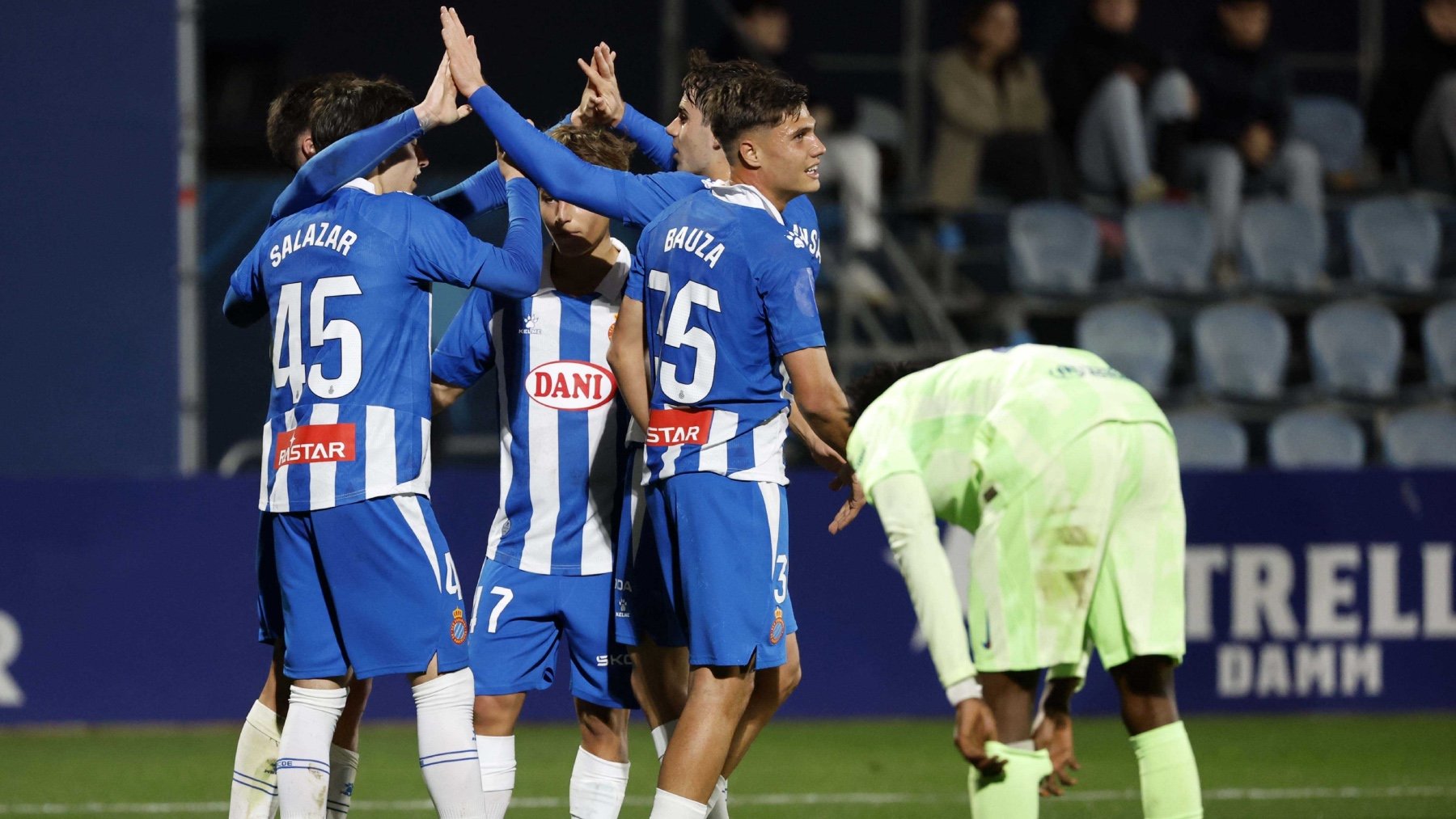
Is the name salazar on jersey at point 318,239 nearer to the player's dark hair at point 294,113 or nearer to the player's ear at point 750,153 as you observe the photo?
the player's dark hair at point 294,113

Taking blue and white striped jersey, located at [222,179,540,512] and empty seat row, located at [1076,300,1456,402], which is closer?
blue and white striped jersey, located at [222,179,540,512]

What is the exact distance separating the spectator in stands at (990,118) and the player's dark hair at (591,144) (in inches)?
255

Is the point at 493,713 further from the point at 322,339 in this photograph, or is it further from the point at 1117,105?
the point at 1117,105

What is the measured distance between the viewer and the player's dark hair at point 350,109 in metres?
4.55

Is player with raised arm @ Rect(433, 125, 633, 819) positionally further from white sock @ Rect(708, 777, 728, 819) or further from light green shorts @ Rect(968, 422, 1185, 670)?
light green shorts @ Rect(968, 422, 1185, 670)

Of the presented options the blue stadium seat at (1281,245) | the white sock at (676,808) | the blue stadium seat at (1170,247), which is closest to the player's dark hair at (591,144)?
the white sock at (676,808)

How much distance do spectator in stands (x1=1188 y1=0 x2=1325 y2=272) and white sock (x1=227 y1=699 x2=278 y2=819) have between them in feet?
26.7

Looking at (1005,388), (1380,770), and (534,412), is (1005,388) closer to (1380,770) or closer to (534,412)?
(534,412)

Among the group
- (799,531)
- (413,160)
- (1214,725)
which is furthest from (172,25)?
(1214,725)

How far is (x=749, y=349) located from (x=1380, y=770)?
4.05 meters

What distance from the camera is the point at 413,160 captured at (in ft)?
15.4

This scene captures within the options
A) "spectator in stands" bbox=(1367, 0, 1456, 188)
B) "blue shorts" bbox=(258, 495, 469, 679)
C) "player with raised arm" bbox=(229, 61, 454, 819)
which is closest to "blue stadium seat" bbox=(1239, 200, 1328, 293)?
"spectator in stands" bbox=(1367, 0, 1456, 188)

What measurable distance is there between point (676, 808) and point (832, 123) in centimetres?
750

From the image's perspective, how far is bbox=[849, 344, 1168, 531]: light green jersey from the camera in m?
3.79
